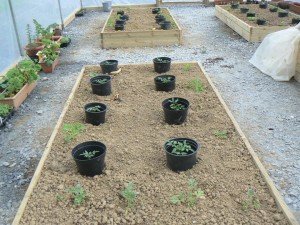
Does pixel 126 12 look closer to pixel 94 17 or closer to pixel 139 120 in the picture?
pixel 94 17

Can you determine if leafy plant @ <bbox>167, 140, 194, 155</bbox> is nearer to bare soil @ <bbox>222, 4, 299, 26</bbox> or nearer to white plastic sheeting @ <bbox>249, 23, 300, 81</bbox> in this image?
white plastic sheeting @ <bbox>249, 23, 300, 81</bbox>

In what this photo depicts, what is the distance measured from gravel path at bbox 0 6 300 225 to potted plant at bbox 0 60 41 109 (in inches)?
5.8

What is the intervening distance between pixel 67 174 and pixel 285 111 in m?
3.22

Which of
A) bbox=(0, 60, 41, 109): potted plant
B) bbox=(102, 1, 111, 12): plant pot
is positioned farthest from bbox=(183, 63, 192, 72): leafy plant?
bbox=(102, 1, 111, 12): plant pot

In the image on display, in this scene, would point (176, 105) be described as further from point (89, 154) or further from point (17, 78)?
point (17, 78)

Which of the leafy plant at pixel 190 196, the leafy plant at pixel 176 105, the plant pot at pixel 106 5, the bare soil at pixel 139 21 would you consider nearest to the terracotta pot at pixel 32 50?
the bare soil at pixel 139 21

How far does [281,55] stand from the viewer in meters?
5.95

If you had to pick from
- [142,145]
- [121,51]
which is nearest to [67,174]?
[142,145]

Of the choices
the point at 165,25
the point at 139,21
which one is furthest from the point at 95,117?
the point at 139,21

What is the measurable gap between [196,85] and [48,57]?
3.17 m

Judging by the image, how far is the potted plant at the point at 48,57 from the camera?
6.51 metres

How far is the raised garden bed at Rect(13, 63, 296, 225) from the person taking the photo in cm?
271

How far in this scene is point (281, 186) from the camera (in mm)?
3332

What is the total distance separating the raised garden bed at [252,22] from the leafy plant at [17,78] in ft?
16.7
